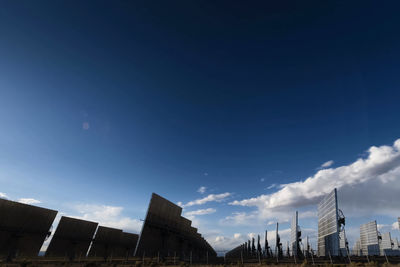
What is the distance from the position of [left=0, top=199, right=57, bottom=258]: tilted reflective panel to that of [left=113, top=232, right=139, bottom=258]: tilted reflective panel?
2108 cm

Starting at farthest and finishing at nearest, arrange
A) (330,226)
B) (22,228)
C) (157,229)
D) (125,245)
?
(125,245), (157,229), (330,226), (22,228)

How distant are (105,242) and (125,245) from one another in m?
8.98

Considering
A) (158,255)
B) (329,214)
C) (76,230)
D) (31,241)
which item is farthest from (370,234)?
(31,241)

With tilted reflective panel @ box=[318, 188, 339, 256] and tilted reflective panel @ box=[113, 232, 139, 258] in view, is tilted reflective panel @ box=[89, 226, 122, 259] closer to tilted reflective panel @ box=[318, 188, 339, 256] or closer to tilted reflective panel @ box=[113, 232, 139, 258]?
tilted reflective panel @ box=[113, 232, 139, 258]

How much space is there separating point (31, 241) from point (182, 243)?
1133 inches

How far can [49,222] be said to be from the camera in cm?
3478

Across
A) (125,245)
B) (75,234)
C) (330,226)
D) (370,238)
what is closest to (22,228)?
(75,234)

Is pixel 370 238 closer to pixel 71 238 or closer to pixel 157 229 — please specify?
pixel 157 229

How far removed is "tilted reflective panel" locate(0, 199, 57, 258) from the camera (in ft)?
97.6

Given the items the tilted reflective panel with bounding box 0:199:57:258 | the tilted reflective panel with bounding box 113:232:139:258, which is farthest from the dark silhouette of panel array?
the tilted reflective panel with bounding box 113:232:139:258

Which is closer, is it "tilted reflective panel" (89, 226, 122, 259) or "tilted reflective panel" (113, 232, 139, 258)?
"tilted reflective panel" (89, 226, 122, 259)

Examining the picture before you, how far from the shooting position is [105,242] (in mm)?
47281

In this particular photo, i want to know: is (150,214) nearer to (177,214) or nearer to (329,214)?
(177,214)

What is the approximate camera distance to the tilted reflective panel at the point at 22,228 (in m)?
29.7
